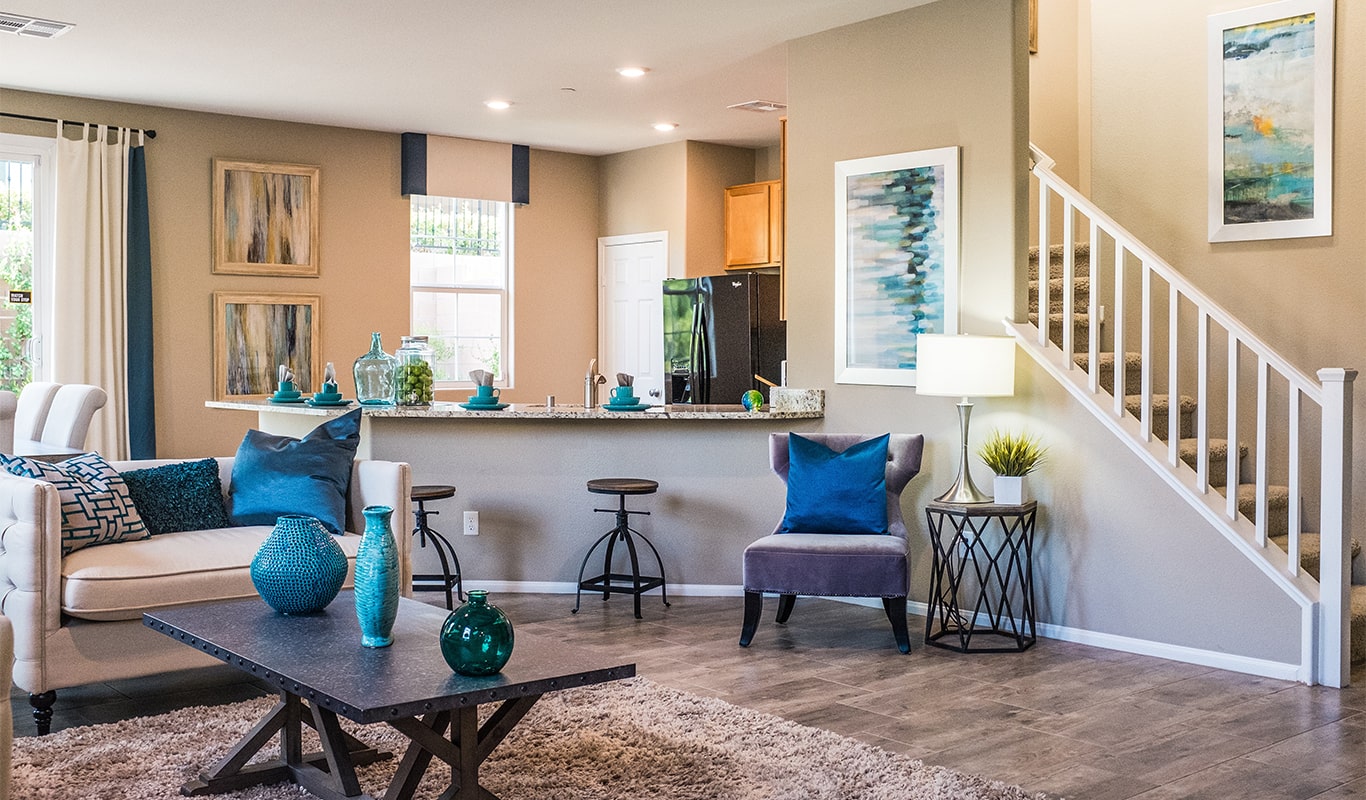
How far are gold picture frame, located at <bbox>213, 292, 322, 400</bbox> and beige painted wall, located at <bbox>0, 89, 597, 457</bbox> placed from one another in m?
0.07

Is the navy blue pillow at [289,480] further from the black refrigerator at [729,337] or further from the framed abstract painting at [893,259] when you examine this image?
the black refrigerator at [729,337]

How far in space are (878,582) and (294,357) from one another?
4831mm

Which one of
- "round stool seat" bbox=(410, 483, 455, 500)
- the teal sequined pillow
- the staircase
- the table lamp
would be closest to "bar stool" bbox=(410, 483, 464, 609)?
"round stool seat" bbox=(410, 483, 455, 500)

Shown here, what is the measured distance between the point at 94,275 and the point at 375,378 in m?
2.45

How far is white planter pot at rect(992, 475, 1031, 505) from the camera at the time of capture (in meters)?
4.86

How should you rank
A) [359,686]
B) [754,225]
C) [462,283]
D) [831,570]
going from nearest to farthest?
[359,686]
[831,570]
[754,225]
[462,283]

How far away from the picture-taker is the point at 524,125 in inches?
327

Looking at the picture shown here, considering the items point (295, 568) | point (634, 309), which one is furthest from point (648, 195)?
point (295, 568)

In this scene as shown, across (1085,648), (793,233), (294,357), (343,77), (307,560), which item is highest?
(343,77)

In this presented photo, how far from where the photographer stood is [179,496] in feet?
14.3

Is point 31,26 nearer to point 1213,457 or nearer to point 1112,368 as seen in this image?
point 1112,368

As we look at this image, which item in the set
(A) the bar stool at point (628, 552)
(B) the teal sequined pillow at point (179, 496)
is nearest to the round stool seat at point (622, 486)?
(A) the bar stool at point (628, 552)

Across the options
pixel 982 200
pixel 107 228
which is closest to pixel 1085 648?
pixel 982 200

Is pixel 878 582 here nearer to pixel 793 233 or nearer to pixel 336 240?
pixel 793 233
